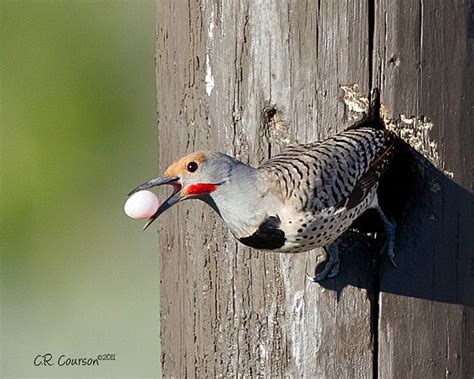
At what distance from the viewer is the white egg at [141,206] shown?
12.0 feet

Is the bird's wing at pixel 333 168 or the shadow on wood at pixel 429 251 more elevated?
the bird's wing at pixel 333 168

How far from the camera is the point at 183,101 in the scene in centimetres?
419

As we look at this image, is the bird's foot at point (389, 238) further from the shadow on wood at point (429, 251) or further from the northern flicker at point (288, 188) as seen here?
the northern flicker at point (288, 188)

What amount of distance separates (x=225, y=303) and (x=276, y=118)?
611 millimetres

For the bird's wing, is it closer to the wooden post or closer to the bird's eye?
the wooden post

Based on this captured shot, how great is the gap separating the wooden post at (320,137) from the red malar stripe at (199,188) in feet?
0.88

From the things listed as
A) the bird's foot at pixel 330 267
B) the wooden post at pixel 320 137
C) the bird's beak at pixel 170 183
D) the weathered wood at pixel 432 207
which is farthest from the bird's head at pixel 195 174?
the weathered wood at pixel 432 207

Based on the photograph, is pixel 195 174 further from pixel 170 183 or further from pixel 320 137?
pixel 320 137

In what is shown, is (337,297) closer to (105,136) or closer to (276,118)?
(276,118)

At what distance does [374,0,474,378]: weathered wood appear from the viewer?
12.7ft

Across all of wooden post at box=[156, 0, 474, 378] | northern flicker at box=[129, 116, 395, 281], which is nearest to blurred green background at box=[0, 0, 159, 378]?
wooden post at box=[156, 0, 474, 378]

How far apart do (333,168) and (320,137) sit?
0.45 feet

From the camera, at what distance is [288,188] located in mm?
3807

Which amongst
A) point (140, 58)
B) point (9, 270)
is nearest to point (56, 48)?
point (140, 58)
